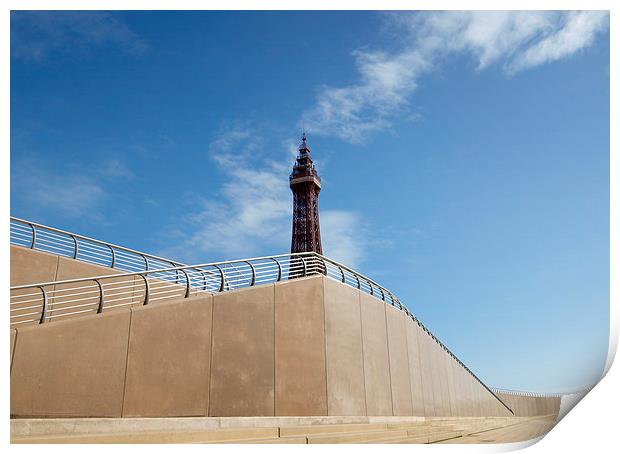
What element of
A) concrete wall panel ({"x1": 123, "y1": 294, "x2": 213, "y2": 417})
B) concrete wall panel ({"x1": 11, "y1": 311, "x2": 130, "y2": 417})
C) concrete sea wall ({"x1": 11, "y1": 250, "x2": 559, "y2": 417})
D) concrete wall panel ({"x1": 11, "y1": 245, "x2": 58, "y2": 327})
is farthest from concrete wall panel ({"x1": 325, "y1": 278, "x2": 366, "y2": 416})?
concrete wall panel ({"x1": 11, "y1": 245, "x2": 58, "y2": 327})

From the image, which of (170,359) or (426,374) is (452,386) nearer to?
(426,374)

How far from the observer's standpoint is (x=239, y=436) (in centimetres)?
917

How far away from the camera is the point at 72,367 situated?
8023 millimetres

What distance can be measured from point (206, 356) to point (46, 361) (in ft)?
10.1

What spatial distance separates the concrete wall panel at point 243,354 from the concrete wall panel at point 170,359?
0.24 metres

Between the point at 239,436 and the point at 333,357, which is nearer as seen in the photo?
the point at 239,436

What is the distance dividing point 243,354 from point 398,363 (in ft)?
23.7

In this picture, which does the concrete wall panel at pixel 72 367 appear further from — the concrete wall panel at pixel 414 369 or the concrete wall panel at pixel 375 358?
the concrete wall panel at pixel 414 369

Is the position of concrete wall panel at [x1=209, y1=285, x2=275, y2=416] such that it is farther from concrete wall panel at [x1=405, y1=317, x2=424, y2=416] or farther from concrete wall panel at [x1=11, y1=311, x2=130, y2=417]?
concrete wall panel at [x1=405, y1=317, x2=424, y2=416]

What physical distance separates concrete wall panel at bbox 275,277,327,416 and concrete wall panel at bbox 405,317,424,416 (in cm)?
624

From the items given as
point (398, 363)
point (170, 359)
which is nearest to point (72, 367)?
point (170, 359)
